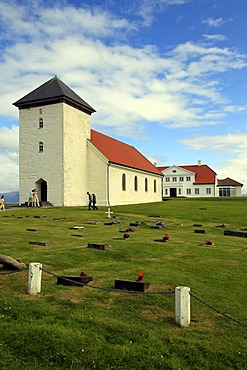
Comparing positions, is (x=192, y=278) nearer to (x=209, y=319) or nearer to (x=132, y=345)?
(x=209, y=319)

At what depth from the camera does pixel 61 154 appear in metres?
37.1

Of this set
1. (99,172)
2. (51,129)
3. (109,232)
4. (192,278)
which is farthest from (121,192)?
(192,278)

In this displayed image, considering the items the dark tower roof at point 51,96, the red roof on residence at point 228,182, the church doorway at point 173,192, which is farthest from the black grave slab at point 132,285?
the red roof on residence at point 228,182

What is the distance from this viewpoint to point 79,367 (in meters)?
5.04

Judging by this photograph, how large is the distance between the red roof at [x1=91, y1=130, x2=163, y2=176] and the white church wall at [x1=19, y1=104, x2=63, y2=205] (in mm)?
6231

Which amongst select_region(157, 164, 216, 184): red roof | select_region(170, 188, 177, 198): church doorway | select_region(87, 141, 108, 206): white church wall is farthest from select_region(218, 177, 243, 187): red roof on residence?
select_region(87, 141, 108, 206): white church wall

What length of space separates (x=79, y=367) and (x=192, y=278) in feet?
15.6

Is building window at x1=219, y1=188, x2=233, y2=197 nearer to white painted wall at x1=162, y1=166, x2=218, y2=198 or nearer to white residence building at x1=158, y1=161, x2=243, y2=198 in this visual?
white residence building at x1=158, y1=161, x2=243, y2=198

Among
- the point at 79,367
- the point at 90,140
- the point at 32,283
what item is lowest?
the point at 79,367

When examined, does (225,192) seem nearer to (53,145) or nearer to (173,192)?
(173,192)

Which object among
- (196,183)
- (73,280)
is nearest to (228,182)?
(196,183)

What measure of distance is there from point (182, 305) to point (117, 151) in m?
43.3

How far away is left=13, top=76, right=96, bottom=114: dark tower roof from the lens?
37.6 metres

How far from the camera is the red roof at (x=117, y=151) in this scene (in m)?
43.4
